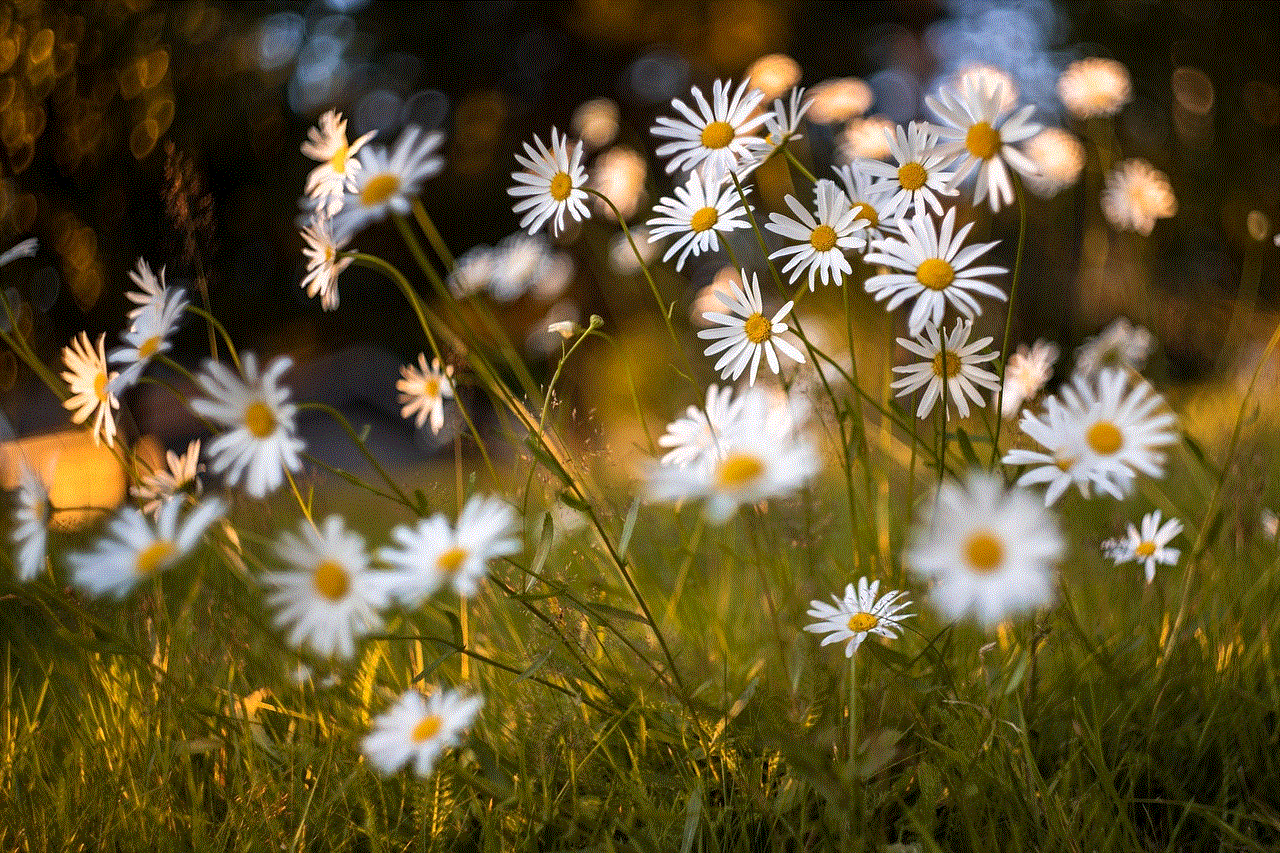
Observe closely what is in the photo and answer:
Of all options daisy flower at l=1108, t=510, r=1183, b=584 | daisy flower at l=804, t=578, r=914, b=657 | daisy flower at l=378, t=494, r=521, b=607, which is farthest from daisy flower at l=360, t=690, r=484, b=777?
daisy flower at l=1108, t=510, r=1183, b=584

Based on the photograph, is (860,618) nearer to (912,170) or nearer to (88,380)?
(912,170)

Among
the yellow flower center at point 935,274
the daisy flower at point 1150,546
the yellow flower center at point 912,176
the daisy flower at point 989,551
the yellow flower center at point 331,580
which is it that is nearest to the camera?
the daisy flower at point 989,551

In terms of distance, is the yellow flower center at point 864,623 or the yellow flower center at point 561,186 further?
the yellow flower center at point 561,186

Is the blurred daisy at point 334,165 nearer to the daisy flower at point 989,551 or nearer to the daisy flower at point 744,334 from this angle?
the daisy flower at point 744,334

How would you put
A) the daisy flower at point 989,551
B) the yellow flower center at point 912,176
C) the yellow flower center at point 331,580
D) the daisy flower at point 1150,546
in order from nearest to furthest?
the daisy flower at point 989,551 < the yellow flower center at point 331,580 < the yellow flower center at point 912,176 < the daisy flower at point 1150,546

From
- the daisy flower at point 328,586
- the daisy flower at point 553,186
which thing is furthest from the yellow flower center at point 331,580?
the daisy flower at point 553,186

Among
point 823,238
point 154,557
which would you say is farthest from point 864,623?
point 154,557

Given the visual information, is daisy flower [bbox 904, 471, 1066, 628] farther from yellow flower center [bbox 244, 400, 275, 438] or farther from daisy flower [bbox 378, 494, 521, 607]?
yellow flower center [bbox 244, 400, 275, 438]

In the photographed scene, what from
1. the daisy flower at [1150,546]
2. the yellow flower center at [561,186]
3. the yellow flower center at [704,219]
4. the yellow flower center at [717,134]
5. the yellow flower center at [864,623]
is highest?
the yellow flower center at [717,134]

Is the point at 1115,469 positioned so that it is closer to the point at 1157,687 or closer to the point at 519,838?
the point at 1157,687
